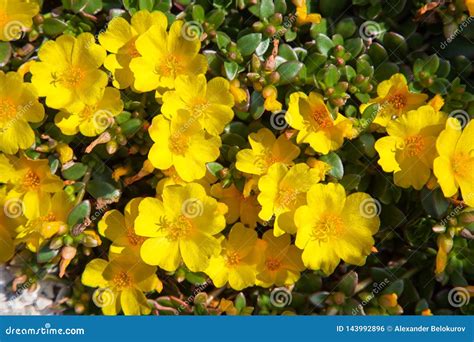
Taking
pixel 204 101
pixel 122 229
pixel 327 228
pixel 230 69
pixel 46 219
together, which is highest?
pixel 230 69

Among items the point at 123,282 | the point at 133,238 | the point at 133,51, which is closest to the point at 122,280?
the point at 123,282

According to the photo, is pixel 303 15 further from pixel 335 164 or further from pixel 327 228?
pixel 327 228

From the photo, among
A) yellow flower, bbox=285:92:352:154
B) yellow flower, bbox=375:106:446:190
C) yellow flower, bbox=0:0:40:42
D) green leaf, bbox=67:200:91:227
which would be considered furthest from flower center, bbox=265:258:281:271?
yellow flower, bbox=0:0:40:42

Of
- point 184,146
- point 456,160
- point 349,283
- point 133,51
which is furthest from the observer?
point 349,283

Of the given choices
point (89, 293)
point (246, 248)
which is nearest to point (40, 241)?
point (89, 293)

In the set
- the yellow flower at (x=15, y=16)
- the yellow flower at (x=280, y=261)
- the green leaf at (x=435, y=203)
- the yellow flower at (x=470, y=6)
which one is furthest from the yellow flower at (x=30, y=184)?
the yellow flower at (x=470, y=6)

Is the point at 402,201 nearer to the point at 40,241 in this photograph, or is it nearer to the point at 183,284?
the point at 183,284
